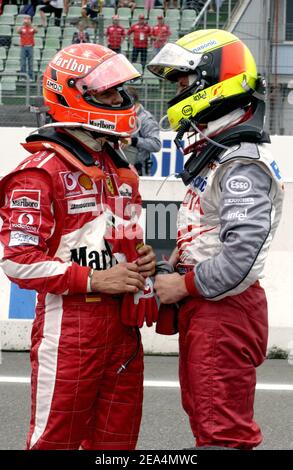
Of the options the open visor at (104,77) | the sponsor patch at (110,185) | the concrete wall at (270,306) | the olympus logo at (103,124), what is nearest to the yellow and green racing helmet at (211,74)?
the open visor at (104,77)

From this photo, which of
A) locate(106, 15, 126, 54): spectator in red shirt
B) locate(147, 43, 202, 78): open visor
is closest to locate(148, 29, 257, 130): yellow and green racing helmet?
locate(147, 43, 202, 78): open visor

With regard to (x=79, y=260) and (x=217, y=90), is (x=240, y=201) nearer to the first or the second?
(x=217, y=90)

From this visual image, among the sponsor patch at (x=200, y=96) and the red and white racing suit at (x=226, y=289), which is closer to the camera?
the red and white racing suit at (x=226, y=289)

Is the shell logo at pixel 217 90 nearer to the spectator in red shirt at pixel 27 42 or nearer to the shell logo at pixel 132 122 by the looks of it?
the shell logo at pixel 132 122

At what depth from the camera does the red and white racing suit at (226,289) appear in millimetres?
3170

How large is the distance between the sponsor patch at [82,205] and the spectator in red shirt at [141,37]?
1032 centimetres

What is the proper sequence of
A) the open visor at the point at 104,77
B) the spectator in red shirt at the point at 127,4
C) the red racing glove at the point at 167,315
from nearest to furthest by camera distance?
the open visor at the point at 104,77 → the red racing glove at the point at 167,315 → the spectator in red shirt at the point at 127,4

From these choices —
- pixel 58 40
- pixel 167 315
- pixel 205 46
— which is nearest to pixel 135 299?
pixel 167 315

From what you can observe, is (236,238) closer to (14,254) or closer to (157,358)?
(14,254)

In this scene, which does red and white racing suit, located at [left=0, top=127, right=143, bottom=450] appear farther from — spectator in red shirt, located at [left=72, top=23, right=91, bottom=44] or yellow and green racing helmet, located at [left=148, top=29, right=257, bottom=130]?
spectator in red shirt, located at [left=72, top=23, right=91, bottom=44]

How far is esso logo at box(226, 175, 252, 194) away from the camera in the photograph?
10.4ft

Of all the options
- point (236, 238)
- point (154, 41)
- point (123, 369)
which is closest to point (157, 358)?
point (123, 369)

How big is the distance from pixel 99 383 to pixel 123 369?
0.11 metres

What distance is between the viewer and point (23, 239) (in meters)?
3.31
